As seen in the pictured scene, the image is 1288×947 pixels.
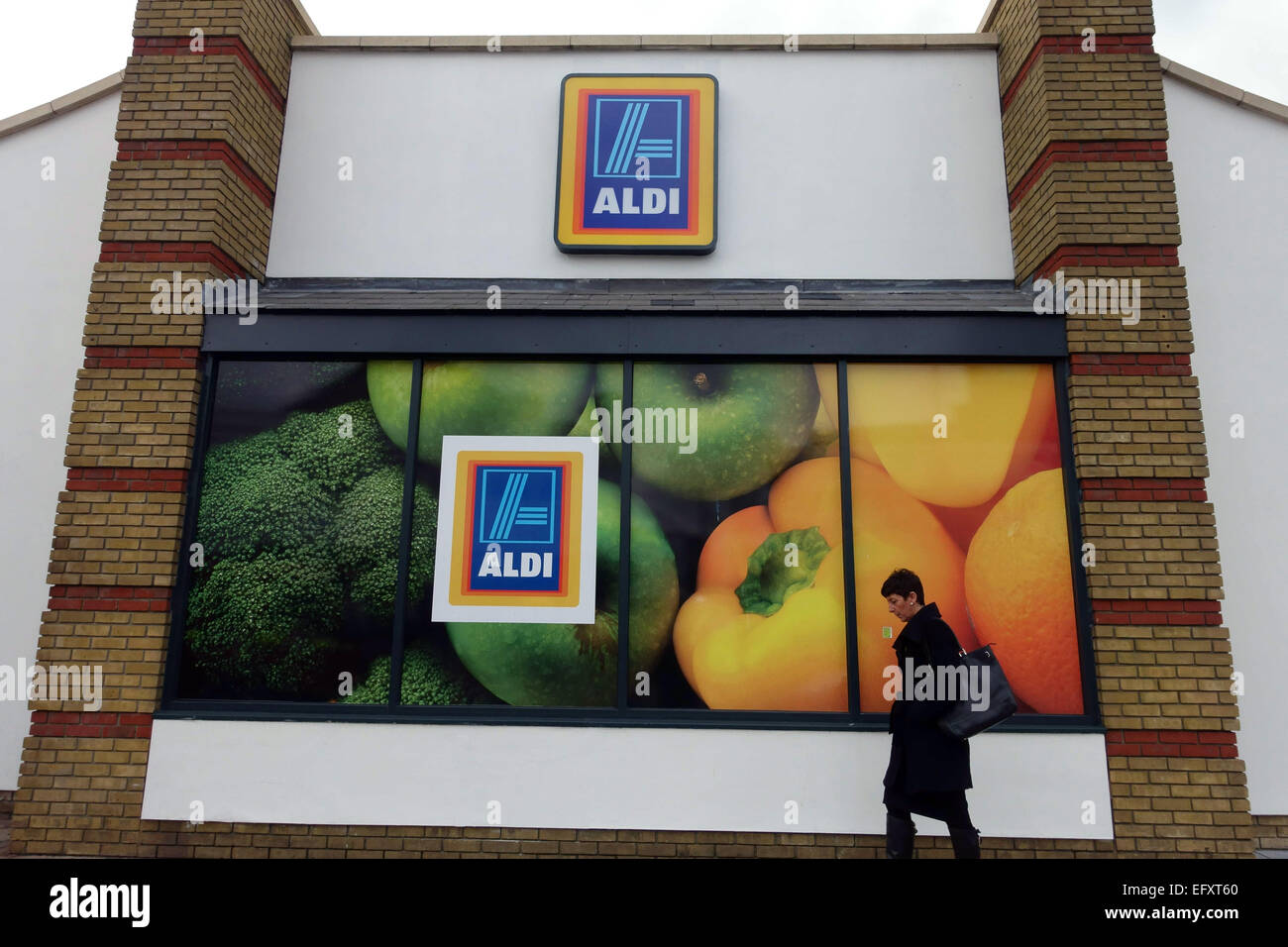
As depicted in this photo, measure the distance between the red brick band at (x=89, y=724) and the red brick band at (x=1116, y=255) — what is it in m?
7.35

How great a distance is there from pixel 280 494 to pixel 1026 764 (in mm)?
5602

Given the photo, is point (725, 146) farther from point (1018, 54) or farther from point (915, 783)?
point (915, 783)

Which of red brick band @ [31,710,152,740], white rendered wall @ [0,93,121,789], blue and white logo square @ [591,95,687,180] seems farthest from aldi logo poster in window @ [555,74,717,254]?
red brick band @ [31,710,152,740]

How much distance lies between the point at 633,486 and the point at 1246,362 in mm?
5000

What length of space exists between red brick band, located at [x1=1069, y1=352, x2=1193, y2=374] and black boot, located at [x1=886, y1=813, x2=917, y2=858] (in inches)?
137

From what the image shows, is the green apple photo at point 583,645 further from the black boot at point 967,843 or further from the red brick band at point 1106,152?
the red brick band at point 1106,152

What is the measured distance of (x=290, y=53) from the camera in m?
7.53

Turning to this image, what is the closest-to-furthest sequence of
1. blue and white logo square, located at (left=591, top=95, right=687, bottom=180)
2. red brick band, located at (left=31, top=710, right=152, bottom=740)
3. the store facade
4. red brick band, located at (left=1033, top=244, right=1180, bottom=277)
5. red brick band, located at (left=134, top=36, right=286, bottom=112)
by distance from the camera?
the store facade, red brick band, located at (left=31, top=710, right=152, bottom=740), red brick band, located at (left=1033, top=244, right=1180, bottom=277), red brick band, located at (left=134, top=36, right=286, bottom=112), blue and white logo square, located at (left=591, top=95, right=687, bottom=180)

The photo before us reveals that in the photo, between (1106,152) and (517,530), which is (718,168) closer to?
(1106,152)

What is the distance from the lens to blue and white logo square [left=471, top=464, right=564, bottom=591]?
604 cm

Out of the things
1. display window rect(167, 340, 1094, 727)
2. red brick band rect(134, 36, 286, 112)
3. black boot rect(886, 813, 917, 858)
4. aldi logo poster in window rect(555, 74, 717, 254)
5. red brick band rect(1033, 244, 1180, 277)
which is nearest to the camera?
black boot rect(886, 813, 917, 858)

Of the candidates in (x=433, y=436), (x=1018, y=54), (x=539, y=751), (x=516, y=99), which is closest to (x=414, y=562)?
(x=433, y=436)

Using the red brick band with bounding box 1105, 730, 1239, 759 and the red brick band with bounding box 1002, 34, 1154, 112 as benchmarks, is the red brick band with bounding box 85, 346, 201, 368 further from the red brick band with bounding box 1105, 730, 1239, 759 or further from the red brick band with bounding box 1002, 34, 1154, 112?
the red brick band with bounding box 1105, 730, 1239, 759

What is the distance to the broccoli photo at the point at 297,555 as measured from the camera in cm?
600
